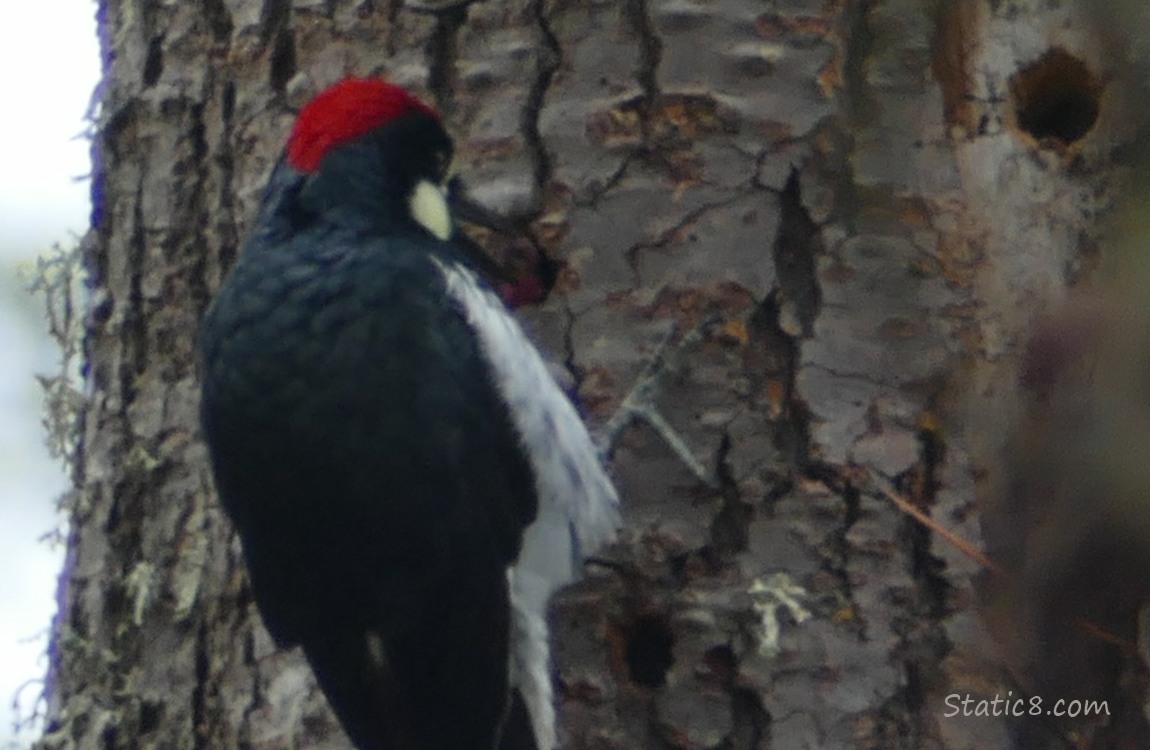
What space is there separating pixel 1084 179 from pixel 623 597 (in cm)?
87

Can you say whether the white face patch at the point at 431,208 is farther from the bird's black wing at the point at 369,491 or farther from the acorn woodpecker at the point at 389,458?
the bird's black wing at the point at 369,491

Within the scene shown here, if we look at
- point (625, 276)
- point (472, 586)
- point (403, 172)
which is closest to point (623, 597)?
point (472, 586)

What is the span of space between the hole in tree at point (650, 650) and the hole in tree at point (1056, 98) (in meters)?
0.86

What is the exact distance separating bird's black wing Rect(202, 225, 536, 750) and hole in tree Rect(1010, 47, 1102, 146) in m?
0.85

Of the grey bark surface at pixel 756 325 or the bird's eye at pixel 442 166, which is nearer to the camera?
the grey bark surface at pixel 756 325

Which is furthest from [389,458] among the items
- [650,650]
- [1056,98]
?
[1056,98]

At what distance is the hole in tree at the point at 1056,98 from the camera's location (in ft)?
7.96

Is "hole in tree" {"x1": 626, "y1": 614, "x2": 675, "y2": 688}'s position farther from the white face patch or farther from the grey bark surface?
the white face patch

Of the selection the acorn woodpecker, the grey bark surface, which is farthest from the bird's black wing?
the grey bark surface

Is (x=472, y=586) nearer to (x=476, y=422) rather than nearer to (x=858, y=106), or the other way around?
(x=476, y=422)

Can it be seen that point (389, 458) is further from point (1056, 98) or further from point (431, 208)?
point (1056, 98)

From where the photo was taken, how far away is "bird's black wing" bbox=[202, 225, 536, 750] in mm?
2232

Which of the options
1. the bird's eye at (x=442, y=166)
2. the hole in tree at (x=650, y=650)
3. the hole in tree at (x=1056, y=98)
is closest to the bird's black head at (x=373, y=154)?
the bird's eye at (x=442, y=166)

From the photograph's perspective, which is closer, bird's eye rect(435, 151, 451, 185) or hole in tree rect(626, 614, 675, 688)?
hole in tree rect(626, 614, 675, 688)
